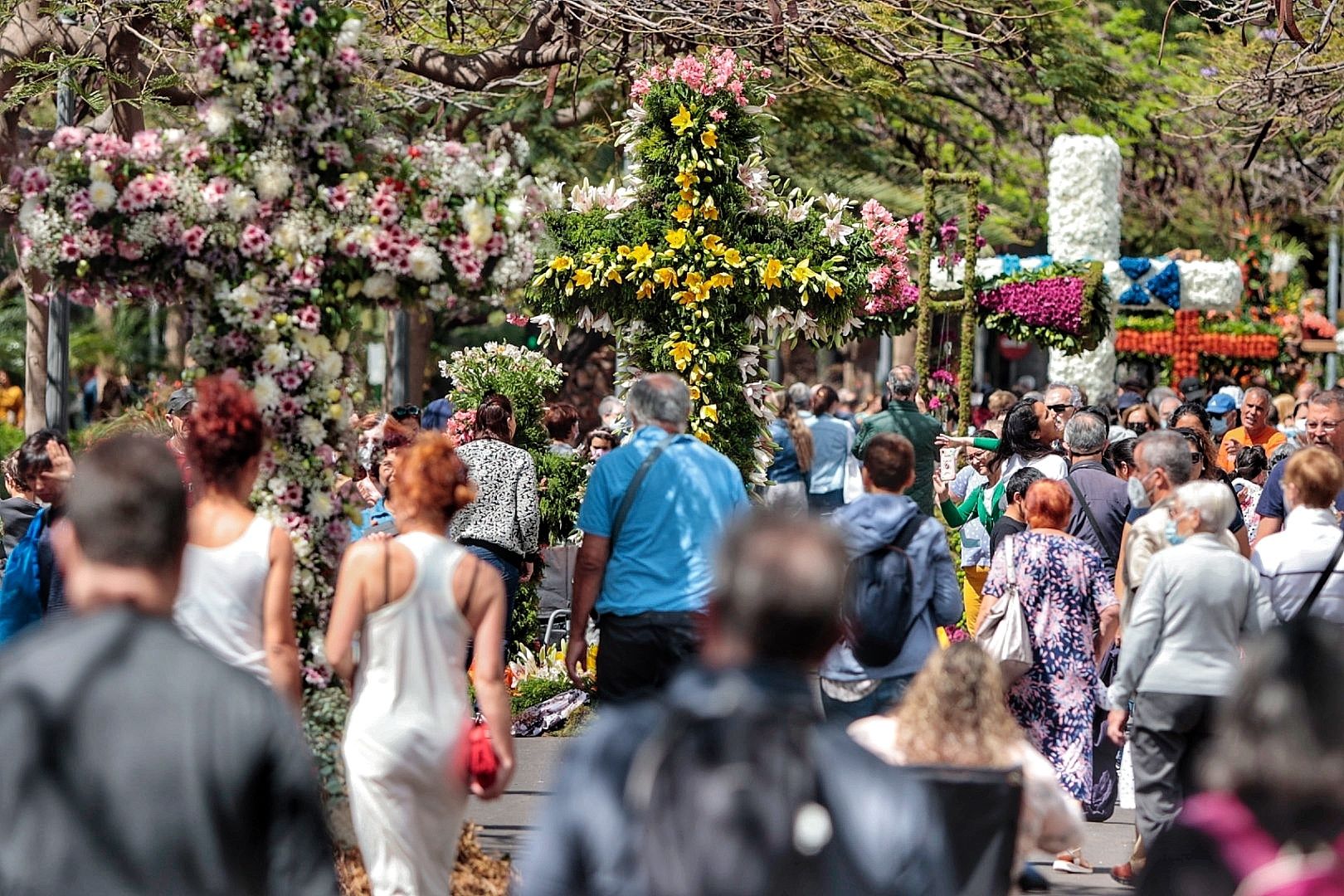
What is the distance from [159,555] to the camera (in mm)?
2975

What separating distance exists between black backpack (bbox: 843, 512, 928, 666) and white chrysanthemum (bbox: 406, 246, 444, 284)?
1.71 metres

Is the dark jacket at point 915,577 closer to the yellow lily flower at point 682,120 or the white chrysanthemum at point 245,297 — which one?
the white chrysanthemum at point 245,297

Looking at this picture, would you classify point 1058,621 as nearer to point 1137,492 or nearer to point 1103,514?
point 1137,492

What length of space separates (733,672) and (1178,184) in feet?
85.7

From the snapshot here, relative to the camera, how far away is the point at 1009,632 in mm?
7020

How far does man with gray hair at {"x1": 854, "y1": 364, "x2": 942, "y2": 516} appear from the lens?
11.7 m

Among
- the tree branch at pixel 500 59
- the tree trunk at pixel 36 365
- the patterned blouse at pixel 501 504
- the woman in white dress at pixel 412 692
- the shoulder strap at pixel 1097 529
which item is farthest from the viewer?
the tree trunk at pixel 36 365

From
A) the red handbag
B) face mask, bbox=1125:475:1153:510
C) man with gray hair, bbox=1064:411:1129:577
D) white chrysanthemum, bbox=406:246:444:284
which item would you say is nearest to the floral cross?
man with gray hair, bbox=1064:411:1129:577

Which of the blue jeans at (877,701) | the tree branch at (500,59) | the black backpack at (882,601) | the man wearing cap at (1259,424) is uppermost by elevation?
the tree branch at (500,59)

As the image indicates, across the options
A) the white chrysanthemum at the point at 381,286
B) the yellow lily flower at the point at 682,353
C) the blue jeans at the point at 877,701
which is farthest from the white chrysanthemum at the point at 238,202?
the yellow lily flower at the point at 682,353

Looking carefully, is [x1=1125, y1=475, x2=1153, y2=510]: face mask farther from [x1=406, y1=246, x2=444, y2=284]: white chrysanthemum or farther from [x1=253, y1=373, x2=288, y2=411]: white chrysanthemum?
[x1=253, y1=373, x2=288, y2=411]: white chrysanthemum

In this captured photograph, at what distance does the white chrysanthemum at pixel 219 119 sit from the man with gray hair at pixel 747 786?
11.1ft

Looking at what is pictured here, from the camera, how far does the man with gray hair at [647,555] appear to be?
6.39 metres

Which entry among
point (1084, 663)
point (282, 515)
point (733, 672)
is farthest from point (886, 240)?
point (733, 672)
